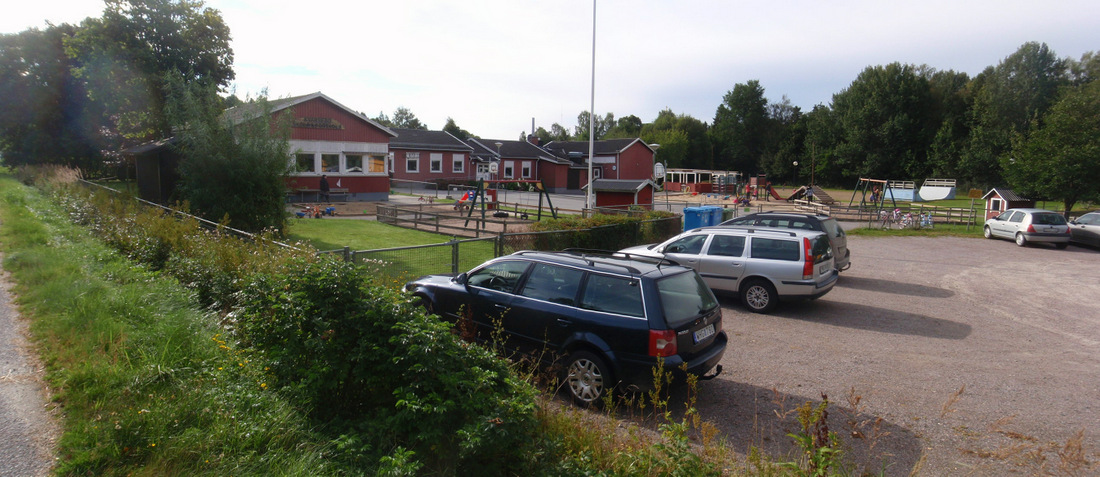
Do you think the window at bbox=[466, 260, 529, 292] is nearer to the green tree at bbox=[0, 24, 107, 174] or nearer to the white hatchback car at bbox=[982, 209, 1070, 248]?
the white hatchback car at bbox=[982, 209, 1070, 248]

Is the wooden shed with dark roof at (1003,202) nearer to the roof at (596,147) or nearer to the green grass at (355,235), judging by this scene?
the green grass at (355,235)

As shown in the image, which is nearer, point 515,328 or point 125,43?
point 515,328

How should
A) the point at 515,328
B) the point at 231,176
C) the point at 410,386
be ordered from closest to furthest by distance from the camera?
the point at 410,386
the point at 515,328
the point at 231,176

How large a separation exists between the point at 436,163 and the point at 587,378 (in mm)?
42501

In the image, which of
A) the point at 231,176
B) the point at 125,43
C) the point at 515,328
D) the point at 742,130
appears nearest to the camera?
the point at 515,328

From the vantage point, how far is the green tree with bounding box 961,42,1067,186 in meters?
57.6

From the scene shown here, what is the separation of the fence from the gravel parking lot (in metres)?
4.15

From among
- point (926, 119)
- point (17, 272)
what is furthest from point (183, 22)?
point (926, 119)

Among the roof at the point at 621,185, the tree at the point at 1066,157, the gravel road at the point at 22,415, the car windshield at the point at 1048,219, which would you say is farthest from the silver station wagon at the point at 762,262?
the tree at the point at 1066,157

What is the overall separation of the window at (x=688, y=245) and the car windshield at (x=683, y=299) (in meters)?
4.77

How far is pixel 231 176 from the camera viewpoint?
15227 millimetres

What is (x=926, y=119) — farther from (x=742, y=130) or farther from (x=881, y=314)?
(x=881, y=314)

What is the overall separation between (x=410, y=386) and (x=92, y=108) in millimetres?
47236

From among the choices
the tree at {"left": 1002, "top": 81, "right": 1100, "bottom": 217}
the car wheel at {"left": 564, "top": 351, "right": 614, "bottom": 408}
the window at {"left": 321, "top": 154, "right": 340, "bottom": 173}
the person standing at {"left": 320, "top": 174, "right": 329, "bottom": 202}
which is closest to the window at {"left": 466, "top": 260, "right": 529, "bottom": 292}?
the car wheel at {"left": 564, "top": 351, "right": 614, "bottom": 408}
